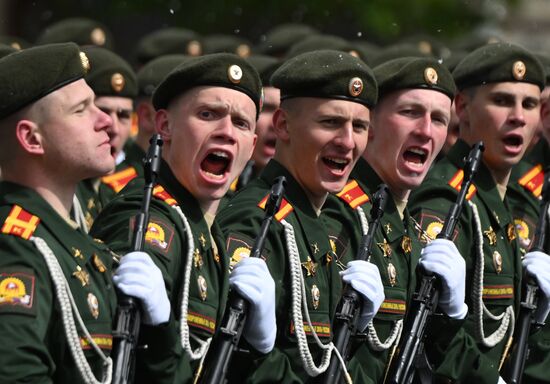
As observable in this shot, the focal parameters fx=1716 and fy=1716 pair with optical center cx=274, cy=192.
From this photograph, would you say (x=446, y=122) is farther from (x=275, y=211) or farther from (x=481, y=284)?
(x=275, y=211)

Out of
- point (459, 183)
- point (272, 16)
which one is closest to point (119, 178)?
point (459, 183)

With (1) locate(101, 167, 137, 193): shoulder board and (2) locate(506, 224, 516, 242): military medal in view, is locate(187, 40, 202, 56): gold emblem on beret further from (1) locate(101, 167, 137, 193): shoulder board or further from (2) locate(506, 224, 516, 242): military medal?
(2) locate(506, 224, 516, 242): military medal

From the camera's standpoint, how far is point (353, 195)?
371 inches

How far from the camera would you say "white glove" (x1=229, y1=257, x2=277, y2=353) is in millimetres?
7824

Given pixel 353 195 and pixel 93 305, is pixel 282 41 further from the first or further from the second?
pixel 93 305

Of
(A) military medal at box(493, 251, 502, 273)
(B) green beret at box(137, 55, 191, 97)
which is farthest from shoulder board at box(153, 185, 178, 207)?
(B) green beret at box(137, 55, 191, 97)

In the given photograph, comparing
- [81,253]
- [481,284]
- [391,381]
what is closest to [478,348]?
[481,284]

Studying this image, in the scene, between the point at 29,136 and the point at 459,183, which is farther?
the point at 459,183

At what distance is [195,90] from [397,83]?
1.74 m

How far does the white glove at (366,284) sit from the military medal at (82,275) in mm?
1787

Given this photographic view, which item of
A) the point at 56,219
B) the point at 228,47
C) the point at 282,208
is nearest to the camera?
the point at 56,219

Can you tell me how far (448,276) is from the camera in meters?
9.04

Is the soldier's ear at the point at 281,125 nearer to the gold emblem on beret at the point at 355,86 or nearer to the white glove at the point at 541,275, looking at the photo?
the gold emblem on beret at the point at 355,86

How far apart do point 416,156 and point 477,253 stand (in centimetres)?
68
